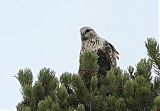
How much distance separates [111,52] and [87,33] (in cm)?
38

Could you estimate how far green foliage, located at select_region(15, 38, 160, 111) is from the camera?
4.21 meters

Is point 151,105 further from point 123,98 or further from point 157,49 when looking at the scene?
point 157,49

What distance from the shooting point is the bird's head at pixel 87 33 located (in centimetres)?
578

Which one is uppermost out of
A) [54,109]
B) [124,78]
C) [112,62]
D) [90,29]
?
[90,29]

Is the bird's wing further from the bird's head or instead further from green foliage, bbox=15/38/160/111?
green foliage, bbox=15/38/160/111

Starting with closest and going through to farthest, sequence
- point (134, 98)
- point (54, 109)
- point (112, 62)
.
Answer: point (54, 109)
point (134, 98)
point (112, 62)

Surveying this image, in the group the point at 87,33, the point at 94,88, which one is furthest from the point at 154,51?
the point at 87,33

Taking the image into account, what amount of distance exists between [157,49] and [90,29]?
147cm

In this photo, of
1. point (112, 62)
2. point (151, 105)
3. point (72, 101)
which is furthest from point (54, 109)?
point (112, 62)

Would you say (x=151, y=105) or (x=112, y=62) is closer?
(x=151, y=105)

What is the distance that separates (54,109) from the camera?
4012mm

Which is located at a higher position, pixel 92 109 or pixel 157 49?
pixel 157 49

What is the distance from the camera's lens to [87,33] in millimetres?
5801

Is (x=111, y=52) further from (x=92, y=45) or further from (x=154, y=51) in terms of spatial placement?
(x=154, y=51)
